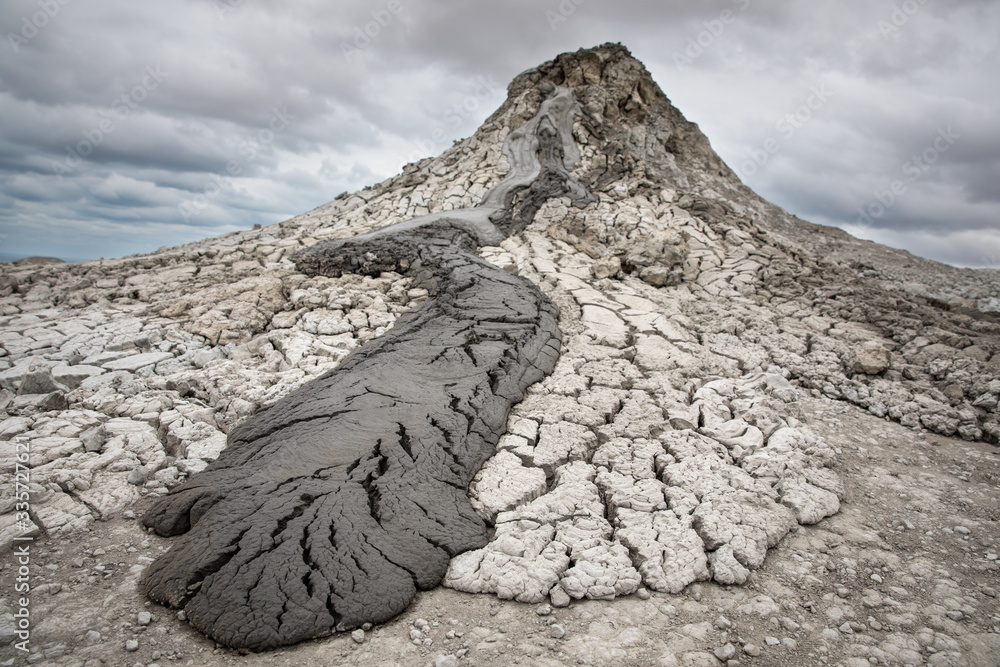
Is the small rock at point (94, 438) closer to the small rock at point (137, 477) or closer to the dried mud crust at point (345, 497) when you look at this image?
the small rock at point (137, 477)

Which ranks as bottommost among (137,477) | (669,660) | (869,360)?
(669,660)

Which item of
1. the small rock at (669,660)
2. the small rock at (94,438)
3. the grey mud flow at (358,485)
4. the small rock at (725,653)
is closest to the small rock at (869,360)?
the grey mud flow at (358,485)

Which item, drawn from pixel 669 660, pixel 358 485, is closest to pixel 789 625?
pixel 669 660

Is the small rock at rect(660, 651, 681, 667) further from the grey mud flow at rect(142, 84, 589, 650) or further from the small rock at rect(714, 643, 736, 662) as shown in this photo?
the grey mud flow at rect(142, 84, 589, 650)

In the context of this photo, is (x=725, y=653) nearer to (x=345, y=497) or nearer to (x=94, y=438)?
(x=345, y=497)

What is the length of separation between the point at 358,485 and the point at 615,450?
164cm

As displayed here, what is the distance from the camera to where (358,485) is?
2504 mm

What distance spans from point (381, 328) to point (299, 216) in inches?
206

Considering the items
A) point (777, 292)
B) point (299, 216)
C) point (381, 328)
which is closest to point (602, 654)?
point (381, 328)

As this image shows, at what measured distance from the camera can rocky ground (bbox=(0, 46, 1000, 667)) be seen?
198 cm

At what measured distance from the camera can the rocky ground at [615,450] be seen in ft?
6.49

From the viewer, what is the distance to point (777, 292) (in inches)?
215

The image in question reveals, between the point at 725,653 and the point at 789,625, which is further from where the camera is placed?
the point at 789,625

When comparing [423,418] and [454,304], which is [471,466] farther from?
[454,304]
